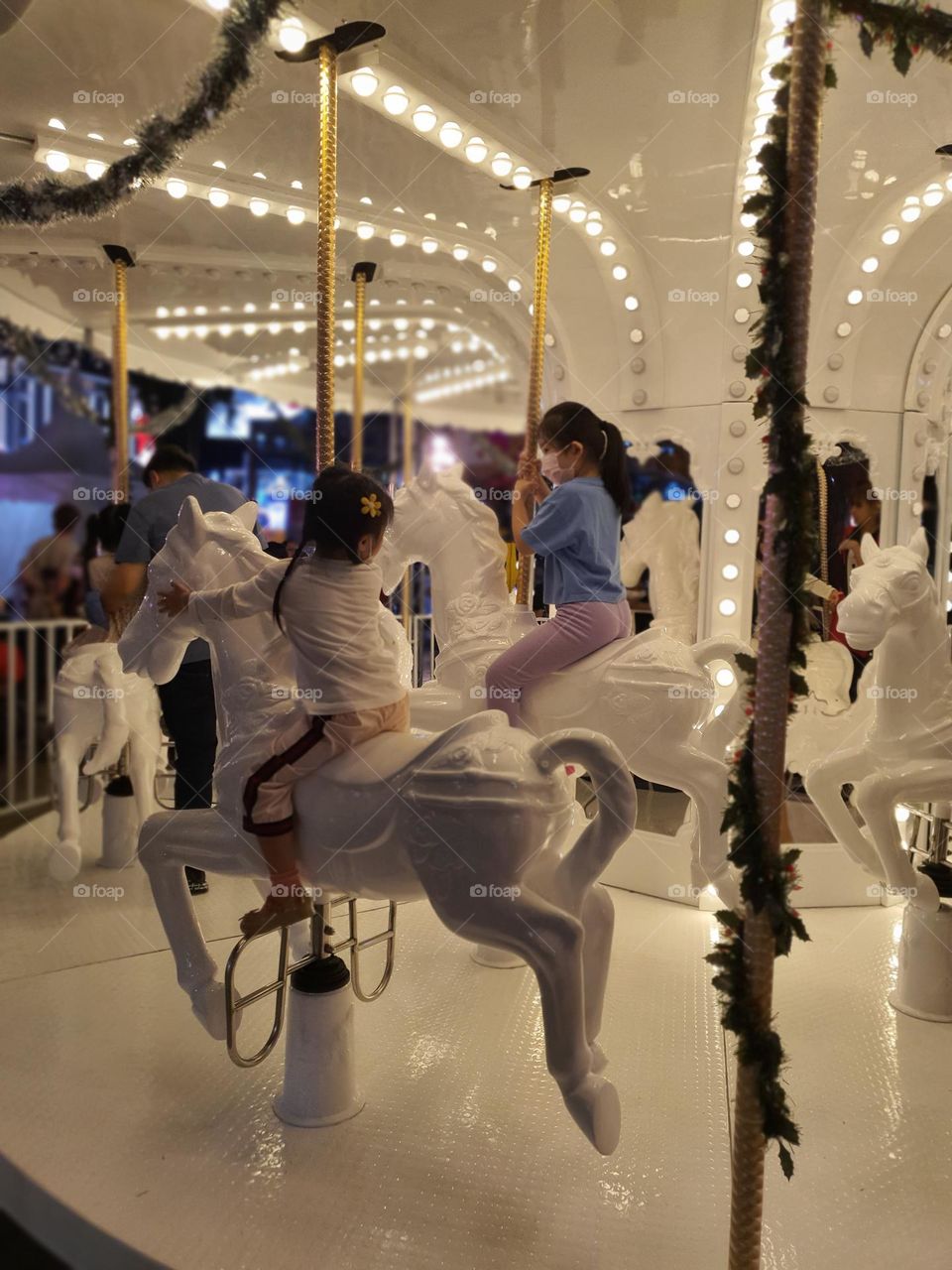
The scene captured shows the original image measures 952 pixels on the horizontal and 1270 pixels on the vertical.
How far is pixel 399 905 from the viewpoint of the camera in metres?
4.13

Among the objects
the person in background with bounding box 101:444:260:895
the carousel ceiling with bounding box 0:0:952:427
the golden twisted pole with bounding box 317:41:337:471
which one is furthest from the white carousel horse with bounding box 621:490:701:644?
the golden twisted pole with bounding box 317:41:337:471

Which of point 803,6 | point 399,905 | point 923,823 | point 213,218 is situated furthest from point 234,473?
point 803,6

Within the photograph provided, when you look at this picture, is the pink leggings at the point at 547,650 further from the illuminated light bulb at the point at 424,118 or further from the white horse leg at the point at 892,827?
the illuminated light bulb at the point at 424,118

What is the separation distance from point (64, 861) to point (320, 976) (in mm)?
2229

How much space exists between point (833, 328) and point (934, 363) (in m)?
0.49

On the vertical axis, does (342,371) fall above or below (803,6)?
above

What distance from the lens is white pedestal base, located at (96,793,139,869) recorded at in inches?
175

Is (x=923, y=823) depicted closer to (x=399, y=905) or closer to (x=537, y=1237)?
(x=399, y=905)

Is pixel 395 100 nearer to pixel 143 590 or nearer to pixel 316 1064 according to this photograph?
pixel 143 590

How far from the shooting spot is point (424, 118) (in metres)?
3.37

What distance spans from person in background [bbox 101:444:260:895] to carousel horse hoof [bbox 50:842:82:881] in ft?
1.82

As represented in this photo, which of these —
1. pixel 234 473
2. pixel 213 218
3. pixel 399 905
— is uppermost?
pixel 213 218

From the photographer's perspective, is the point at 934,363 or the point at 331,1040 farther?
the point at 934,363

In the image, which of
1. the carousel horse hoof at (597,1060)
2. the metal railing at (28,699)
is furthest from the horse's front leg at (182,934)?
the metal railing at (28,699)
